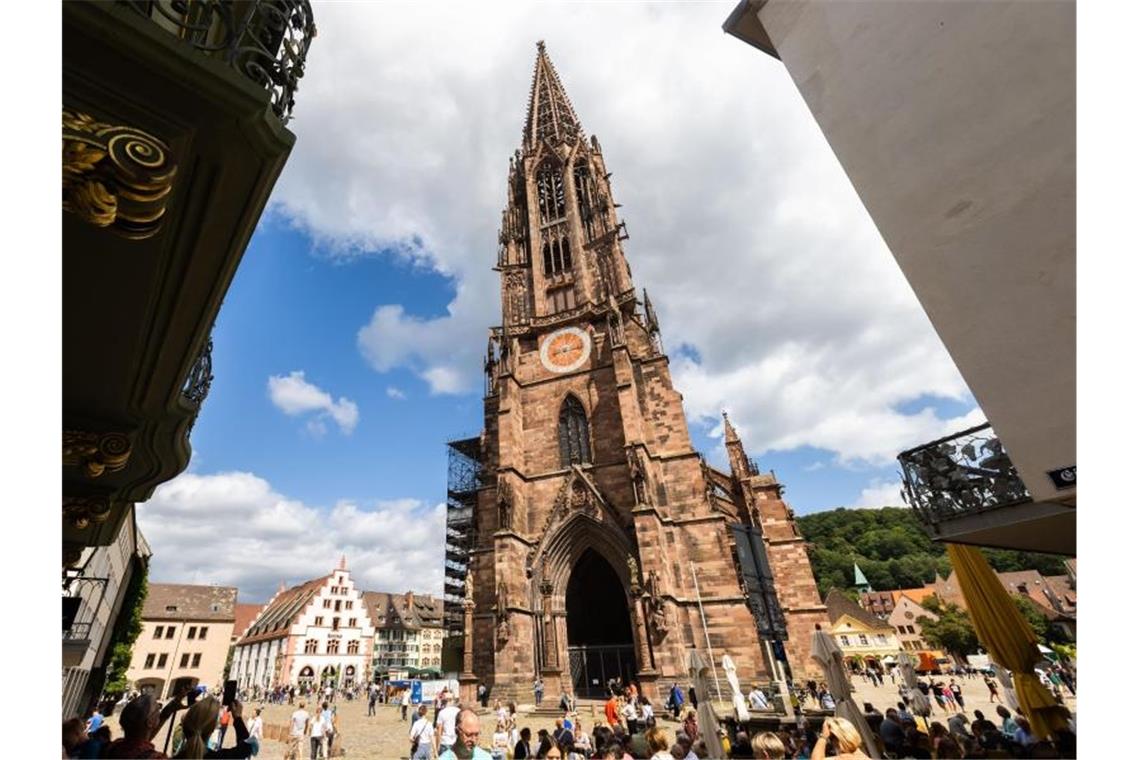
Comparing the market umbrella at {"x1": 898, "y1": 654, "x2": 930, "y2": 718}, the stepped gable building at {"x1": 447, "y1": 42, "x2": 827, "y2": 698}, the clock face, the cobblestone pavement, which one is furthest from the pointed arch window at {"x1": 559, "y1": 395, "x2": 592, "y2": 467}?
the market umbrella at {"x1": 898, "y1": 654, "x2": 930, "y2": 718}

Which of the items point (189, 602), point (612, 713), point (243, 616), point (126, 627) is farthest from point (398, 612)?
point (612, 713)

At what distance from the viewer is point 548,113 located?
131ft

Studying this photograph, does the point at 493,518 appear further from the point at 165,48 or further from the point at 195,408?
the point at 165,48

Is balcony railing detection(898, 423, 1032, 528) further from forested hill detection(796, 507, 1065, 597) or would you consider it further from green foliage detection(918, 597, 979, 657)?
Answer: forested hill detection(796, 507, 1065, 597)

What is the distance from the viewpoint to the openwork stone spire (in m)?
36.7

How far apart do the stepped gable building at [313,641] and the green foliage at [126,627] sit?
2616 centimetres

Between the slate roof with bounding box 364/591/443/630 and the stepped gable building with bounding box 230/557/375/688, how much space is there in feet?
24.2

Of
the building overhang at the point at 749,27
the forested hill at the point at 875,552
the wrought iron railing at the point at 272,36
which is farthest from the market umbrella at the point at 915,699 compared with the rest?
the forested hill at the point at 875,552

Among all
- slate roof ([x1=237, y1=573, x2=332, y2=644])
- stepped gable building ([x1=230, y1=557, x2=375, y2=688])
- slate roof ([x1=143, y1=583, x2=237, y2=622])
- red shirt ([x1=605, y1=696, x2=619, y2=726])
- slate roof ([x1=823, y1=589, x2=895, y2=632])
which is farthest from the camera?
slate roof ([x1=823, y1=589, x2=895, y2=632])

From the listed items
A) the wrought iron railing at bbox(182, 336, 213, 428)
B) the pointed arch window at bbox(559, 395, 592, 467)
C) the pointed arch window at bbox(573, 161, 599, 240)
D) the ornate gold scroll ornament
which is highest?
the pointed arch window at bbox(573, 161, 599, 240)

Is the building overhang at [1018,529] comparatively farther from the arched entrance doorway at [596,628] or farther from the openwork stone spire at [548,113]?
the openwork stone spire at [548,113]

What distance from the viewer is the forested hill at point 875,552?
73500mm

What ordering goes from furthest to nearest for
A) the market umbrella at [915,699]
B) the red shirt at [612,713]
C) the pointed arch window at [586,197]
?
the pointed arch window at [586,197], the market umbrella at [915,699], the red shirt at [612,713]

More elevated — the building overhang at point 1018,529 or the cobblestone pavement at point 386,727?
the building overhang at point 1018,529
